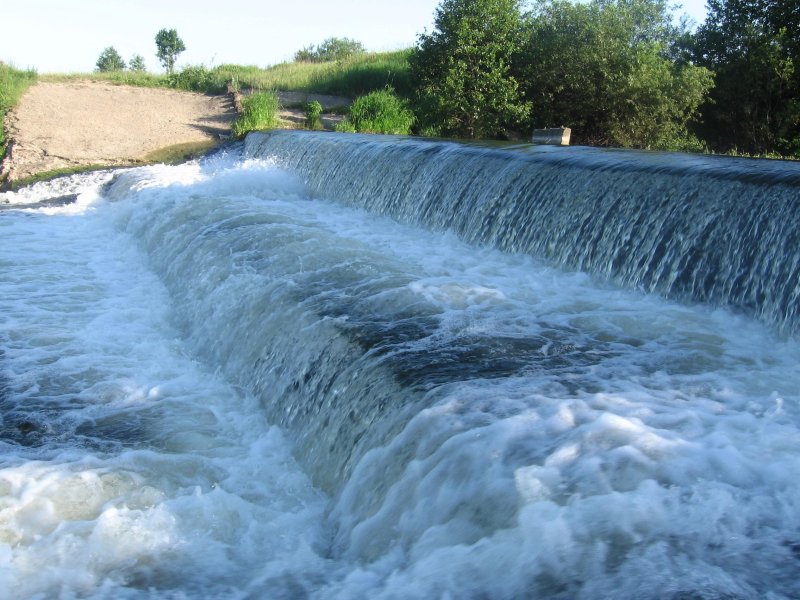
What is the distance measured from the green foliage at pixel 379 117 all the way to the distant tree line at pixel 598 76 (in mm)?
433

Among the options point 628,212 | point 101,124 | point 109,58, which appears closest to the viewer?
point 628,212

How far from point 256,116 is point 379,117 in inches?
104

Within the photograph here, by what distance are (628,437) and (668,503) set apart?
41 centimetres

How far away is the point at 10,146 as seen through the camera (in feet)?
47.7

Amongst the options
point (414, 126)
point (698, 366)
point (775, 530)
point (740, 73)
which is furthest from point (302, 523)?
point (740, 73)

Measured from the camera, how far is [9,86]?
16891 millimetres

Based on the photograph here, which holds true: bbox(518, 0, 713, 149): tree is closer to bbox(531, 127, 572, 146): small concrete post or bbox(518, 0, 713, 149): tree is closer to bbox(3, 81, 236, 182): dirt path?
bbox(531, 127, 572, 146): small concrete post

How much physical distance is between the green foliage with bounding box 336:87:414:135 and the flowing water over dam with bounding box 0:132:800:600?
7.79m

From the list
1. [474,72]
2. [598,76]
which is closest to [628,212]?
[598,76]

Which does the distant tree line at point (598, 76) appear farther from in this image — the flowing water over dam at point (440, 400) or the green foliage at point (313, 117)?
the flowing water over dam at point (440, 400)

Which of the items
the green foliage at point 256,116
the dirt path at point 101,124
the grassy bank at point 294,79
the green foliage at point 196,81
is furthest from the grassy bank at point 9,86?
the green foliage at point 256,116

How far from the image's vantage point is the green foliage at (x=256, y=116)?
15.9 m

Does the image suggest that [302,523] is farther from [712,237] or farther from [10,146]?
[10,146]

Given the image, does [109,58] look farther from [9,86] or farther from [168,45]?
[9,86]
